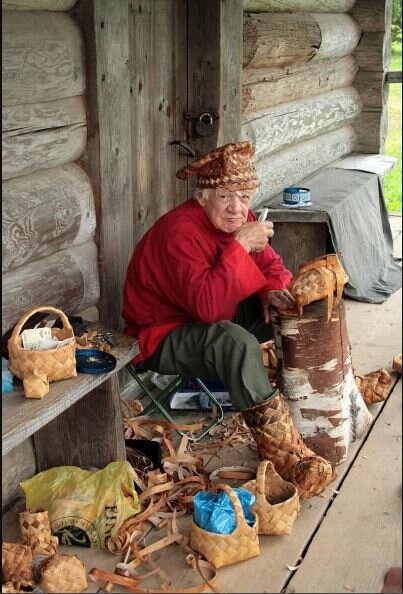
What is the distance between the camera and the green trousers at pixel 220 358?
146 inches

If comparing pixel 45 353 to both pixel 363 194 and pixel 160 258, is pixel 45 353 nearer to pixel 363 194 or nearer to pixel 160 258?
pixel 160 258

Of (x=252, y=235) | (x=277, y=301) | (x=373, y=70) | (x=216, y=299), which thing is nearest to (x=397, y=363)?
(x=277, y=301)

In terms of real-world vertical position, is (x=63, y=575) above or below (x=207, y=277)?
below

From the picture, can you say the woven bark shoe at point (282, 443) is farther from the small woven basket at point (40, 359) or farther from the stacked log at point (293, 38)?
the stacked log at point (293, 38)

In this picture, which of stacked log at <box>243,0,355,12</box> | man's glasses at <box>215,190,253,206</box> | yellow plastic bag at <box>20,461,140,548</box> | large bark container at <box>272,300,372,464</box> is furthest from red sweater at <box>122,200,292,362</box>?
stacked log at <box>243,0,355,12</box>

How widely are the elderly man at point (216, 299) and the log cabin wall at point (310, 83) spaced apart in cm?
197

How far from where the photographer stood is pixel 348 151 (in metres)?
8.38

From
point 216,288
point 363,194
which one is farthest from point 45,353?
point 363,194

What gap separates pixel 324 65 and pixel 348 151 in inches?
42.7

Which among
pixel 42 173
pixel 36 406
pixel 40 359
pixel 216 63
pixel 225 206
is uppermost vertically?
pixel 216 63

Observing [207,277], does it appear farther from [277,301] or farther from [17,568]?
[17,568]

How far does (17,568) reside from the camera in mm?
3049

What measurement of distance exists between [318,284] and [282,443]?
0.64 m

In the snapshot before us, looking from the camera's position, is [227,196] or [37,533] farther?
[227,196]
